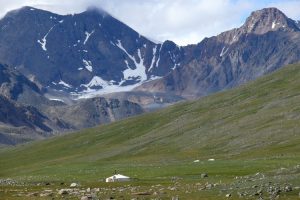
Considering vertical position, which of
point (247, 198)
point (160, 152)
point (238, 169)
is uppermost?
point (160, 152)

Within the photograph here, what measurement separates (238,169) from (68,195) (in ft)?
124

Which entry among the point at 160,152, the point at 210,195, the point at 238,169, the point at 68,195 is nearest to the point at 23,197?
the point at 68,195

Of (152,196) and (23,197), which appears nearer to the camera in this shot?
(152,196)

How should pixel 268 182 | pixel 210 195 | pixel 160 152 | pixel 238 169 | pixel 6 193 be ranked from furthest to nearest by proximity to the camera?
pixel 160 152
pixel 238 169
pixel 6 193
pixel 268 182
pixel 210 195

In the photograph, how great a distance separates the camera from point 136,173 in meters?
99.6

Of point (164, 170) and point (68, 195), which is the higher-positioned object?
point (164, 170)

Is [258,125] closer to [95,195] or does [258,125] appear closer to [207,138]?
[207,138]

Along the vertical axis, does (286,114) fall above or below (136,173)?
above

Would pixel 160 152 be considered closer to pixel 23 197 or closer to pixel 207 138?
pixel 207 138

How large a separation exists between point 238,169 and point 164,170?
14.0 m

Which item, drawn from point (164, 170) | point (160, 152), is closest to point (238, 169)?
point (164, 170)

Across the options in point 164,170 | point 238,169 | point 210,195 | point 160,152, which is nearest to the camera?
point 210,195

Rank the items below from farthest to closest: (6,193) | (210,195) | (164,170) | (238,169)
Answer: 1. (164,170)
2. (238,169)
3. (6,193)
4. (210,195)

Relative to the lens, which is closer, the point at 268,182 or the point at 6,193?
the point at 268,182
